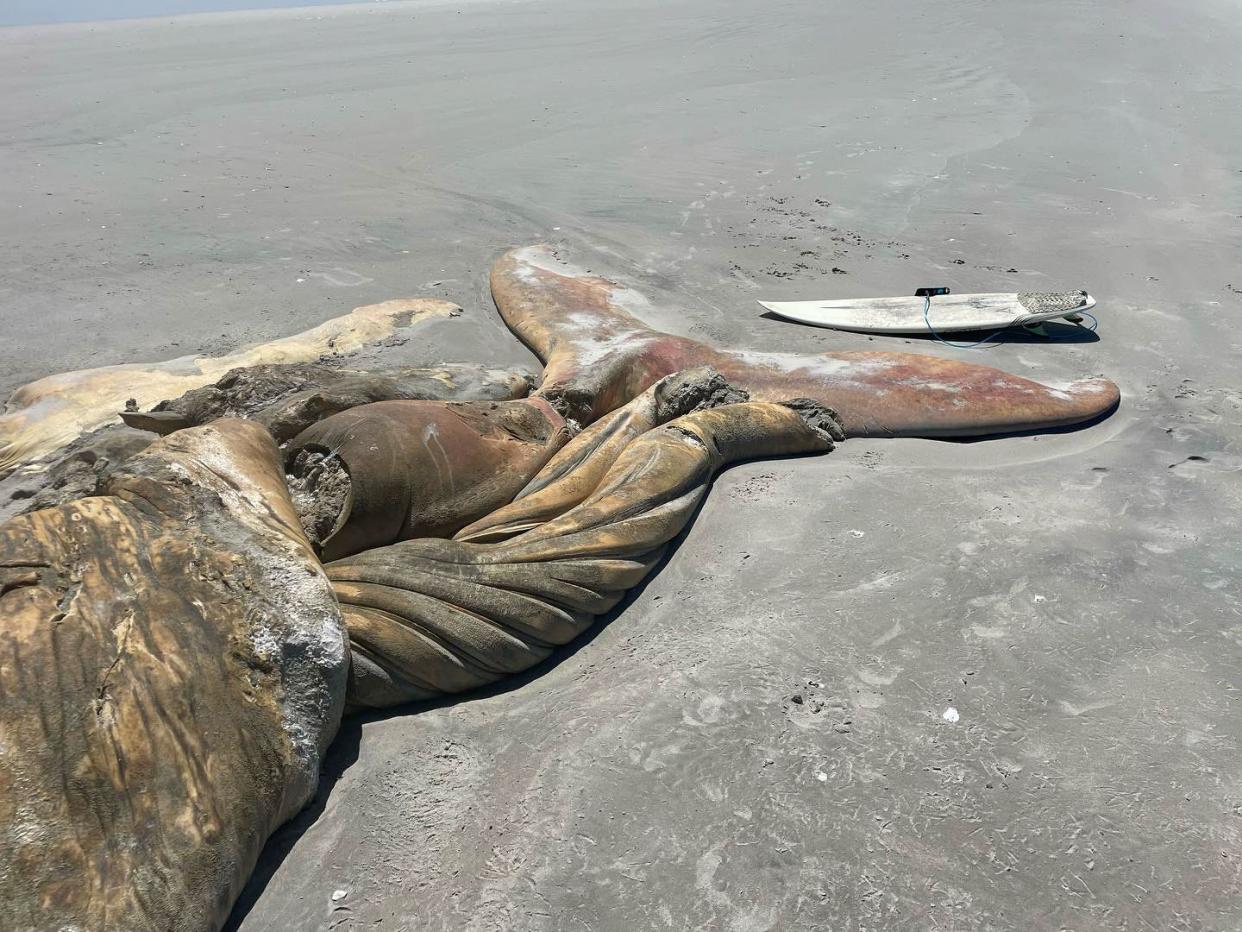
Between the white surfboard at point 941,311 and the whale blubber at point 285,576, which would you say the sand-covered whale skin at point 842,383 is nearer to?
the whale blubber at point 285,576

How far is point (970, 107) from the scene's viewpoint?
11664 mm

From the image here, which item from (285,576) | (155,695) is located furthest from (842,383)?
(155,695)

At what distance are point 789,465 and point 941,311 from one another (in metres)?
2.65

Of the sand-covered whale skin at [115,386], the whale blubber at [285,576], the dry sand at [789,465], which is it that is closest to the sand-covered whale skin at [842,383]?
the whale blubber at [285,576]

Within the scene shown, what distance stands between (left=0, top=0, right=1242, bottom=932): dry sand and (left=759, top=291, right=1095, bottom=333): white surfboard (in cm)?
22

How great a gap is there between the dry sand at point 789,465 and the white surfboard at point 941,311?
0.22 metres

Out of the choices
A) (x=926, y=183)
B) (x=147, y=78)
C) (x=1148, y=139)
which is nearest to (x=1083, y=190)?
(x=926, y=183)

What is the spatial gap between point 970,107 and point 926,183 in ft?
11.7

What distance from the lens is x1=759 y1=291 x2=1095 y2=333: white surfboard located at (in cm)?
622

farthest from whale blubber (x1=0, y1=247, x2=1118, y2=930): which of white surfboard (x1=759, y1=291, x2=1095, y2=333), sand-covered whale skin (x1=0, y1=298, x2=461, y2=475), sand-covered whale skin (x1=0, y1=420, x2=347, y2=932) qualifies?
white surfboard (x1=759, y1=291, x2=1095, y2=333)

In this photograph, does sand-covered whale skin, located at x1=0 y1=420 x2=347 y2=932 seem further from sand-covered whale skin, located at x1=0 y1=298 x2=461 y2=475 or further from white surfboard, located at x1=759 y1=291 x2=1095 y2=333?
white surfboard, located at x1=759 y1=291 x2=1095 y2=333

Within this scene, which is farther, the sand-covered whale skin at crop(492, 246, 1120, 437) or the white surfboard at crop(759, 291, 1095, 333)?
the white surfboard at crop(759, 291, 1095, 333)

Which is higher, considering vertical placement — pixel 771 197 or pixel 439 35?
pixel 439 35

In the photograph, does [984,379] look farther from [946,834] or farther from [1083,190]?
[1083,190]
